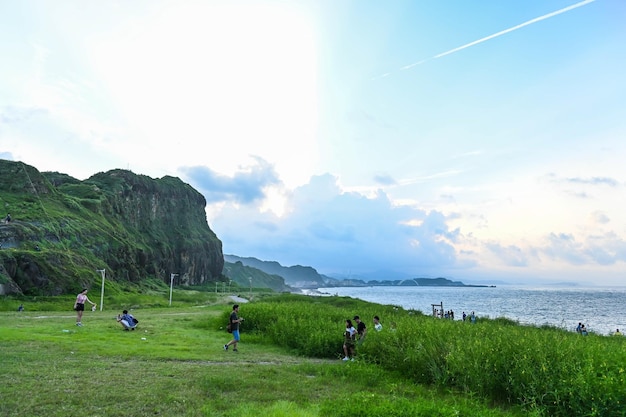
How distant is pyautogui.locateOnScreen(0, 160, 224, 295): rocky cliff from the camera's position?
65.8 m

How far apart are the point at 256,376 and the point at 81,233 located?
316 feet

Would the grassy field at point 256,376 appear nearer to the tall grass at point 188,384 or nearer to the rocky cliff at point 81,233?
the tall grass at point 188,384

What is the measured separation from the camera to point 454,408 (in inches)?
455

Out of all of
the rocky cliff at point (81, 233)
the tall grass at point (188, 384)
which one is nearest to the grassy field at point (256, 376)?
the tall grass at point (188, 384)

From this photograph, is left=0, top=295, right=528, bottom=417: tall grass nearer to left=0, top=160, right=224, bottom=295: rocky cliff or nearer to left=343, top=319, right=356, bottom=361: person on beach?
left=343, top=319, right=356, bottom=361: person on beach

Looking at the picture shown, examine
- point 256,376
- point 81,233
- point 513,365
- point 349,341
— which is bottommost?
point 256,376

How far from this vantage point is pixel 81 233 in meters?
98.3

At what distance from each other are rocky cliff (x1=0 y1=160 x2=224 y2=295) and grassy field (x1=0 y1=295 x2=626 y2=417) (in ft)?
149

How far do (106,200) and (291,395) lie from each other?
475 ft

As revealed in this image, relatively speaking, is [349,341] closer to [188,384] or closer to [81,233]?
[188,384]

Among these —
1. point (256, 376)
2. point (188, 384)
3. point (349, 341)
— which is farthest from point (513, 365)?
point (188, 384)

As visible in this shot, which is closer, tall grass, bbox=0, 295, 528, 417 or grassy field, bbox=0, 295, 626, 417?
tall grass, bbox=0, 295, 528, 417

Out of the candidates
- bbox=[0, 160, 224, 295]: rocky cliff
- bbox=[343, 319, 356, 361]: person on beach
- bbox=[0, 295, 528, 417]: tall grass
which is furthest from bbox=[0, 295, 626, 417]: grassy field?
bbox=[0, 160, 224, 295]: rocky cliff

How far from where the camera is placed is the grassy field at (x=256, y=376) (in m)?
11.6
